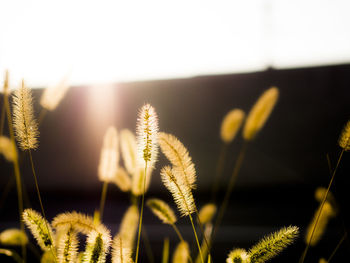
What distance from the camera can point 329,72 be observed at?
97.9 inches

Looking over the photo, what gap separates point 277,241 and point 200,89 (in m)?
2.30

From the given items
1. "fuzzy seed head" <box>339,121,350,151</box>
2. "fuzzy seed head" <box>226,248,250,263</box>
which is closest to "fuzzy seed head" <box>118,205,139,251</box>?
"fuzzy seed head" <box>226,248,250,263</box>

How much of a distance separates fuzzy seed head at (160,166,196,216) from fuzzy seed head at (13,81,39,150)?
0.19 m

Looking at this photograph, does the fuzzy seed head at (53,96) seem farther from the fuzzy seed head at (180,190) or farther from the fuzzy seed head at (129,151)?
the fuzzy seed head at (180,190)

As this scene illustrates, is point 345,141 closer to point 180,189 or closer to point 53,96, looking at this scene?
point 180,189

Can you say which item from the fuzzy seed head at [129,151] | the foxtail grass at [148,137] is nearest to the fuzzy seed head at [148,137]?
the foxtail grass at [148,137]

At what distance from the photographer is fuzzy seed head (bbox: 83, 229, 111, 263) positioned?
14.9 inches

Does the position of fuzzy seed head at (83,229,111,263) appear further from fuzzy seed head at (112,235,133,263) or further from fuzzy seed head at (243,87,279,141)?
fuzzy seed head at (243,87,279,141)

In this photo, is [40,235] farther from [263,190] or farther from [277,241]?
[263,190]

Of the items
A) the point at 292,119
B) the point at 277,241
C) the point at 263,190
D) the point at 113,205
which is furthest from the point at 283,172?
the point at 277,241

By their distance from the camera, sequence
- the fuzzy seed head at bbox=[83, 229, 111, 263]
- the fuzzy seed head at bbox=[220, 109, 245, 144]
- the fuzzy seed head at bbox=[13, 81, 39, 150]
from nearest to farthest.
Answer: the fuzzy seed head at bbox=[83, 229, 111, 263] → the fuzzy seed head at bbox=[13, 81, 39, 150] → the fuzzy seed head at bbox=[220, 109, 245, 144]

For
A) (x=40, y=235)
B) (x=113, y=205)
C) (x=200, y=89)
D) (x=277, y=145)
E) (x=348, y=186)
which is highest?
(x=200, y=89)

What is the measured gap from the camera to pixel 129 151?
622mm

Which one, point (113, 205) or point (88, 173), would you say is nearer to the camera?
point (113, 205)
